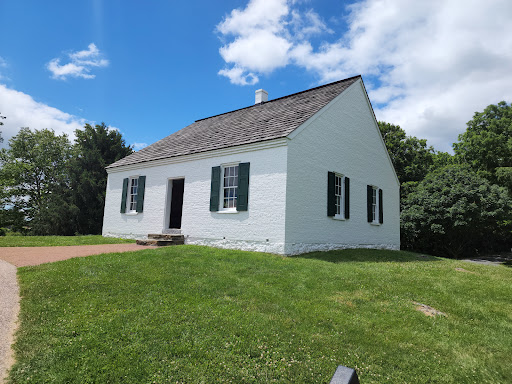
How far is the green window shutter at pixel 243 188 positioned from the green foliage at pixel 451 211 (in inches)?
534

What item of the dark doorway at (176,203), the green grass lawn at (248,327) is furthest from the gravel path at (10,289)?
the dark doorway at (176,203)

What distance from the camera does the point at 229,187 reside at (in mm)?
12086

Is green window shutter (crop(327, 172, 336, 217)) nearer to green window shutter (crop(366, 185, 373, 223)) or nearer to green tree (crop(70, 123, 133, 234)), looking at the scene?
green window shutter (crop(366, 185, 373, 223))

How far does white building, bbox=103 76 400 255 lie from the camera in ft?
35.5

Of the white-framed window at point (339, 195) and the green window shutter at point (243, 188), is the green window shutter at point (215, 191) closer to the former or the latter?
the green window shutter at point (243, 188)

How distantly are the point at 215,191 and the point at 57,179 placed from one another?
25.3 meters

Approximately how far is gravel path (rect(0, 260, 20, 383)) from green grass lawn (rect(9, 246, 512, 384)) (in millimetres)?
127

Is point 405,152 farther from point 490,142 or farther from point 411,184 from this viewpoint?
point 490,142

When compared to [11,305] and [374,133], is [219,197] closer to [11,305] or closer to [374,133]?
[11,305]

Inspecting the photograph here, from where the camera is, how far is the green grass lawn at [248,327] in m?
3.55

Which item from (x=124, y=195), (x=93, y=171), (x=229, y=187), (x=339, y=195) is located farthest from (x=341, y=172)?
(x=93, y=171)

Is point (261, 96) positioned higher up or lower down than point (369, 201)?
higher up

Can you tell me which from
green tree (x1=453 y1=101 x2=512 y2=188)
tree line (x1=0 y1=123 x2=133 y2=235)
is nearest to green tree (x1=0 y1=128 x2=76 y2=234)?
tree line (x1=0 y1=123 x2=133 y2=235)

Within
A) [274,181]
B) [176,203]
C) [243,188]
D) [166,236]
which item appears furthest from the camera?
[176,203]
